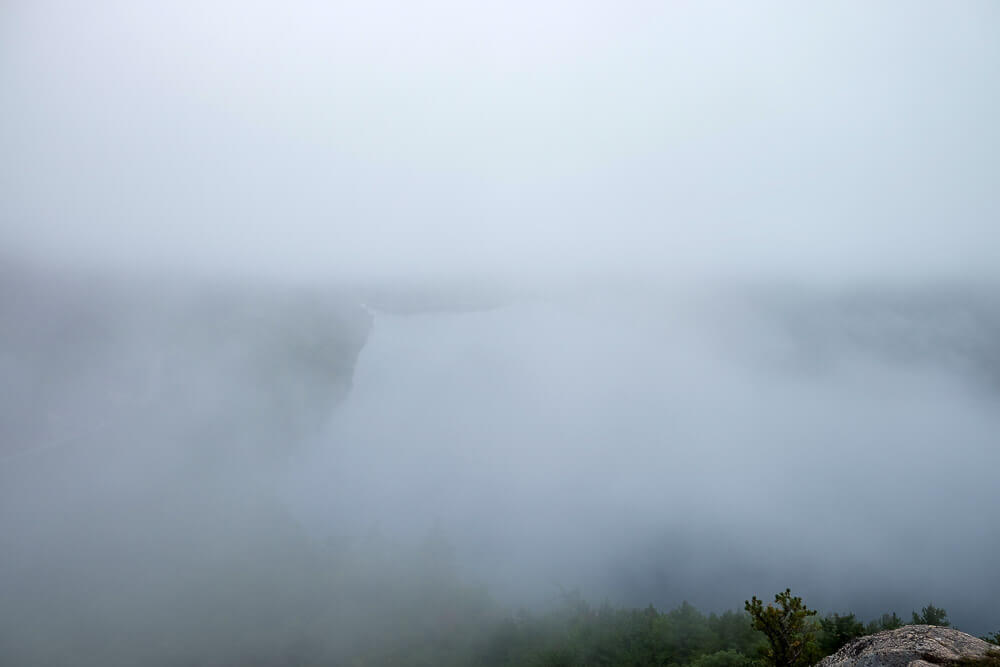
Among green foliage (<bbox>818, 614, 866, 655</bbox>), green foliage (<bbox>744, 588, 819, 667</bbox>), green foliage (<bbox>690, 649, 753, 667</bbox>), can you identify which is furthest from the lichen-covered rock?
green foliage (<bbox>690, 649, 753, 667</bbox>)

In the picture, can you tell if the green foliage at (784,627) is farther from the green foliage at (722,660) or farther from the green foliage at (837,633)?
the green foliage at (722,660)

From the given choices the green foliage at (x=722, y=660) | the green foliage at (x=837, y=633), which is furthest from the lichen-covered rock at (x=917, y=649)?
the green foliage at (x=722, y=660)

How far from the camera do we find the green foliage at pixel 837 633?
54500 millimetres

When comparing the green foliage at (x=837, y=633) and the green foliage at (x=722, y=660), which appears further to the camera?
the green foliage at (x=722, y=660)

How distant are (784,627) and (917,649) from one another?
9.03 metres

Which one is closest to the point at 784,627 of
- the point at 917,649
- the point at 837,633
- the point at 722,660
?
the point at 917,649

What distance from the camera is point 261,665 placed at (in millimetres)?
172375

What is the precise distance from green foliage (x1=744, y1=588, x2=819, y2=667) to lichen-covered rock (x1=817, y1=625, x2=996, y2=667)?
3.58 metres

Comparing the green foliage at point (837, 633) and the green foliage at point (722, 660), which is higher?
the green foliage at point (837, 633)

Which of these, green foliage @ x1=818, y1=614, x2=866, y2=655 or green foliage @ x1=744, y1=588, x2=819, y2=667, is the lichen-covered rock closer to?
green foliage @ x1=744, y1=588, x2=819, y2=667

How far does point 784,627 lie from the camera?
34.3 m

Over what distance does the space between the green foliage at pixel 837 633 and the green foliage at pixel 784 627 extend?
15574 millimetres

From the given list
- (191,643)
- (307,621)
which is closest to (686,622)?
(307,621)

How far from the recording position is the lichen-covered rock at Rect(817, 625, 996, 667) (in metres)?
25.3
